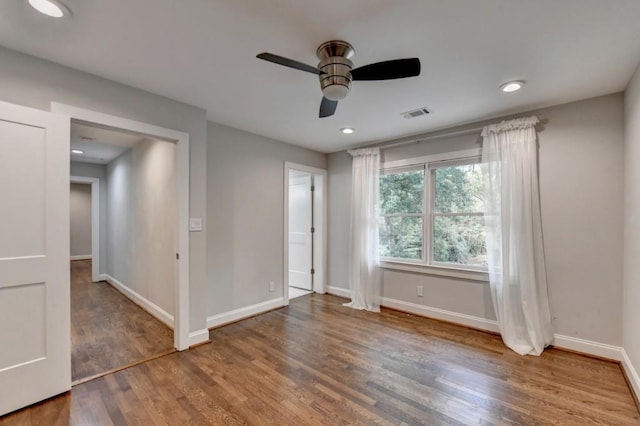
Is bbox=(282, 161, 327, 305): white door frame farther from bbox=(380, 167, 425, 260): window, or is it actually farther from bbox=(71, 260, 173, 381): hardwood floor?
Result: bbox=(71, 260, 173, 381): hardwood floor

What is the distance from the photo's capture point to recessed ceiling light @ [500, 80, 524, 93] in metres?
2.39

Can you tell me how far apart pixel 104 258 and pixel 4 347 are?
4.74 metres

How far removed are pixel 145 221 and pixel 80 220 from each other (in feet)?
22.9

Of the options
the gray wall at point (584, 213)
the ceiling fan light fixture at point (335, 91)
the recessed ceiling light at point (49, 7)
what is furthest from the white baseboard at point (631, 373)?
the recessed ceiling light at point (49, 7)

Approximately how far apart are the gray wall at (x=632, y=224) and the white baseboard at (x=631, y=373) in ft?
0.16

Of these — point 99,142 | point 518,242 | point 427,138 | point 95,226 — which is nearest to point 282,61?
point 427,138

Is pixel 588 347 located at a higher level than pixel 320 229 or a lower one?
lower

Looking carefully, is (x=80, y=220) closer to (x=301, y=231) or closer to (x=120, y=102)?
(x=301, y=231)

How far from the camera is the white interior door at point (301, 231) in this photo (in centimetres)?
510

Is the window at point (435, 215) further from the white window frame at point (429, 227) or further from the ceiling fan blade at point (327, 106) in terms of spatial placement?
the ceiling fan blade at point (327, 106)

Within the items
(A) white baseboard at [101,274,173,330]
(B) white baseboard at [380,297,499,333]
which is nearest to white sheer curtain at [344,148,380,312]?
(B) white baseboard at [380,297,499,333]

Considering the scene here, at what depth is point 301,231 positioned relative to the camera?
17.1 ft

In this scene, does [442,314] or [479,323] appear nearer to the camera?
[479,323]

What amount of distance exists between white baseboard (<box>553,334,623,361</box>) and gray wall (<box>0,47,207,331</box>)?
142 inches
